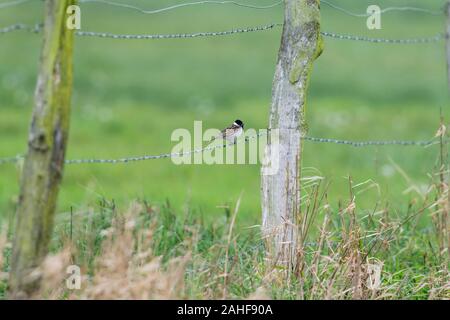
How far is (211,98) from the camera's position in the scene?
65.7 ft

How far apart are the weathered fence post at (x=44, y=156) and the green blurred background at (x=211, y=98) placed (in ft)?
6.12

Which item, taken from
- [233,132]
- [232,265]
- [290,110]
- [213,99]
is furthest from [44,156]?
[213,99]

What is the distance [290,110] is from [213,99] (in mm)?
13218

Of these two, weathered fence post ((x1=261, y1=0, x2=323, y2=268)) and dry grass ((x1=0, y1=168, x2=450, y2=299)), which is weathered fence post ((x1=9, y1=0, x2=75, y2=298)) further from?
weathered fence post ((x1=261, y1=0, x2=323, y2=268))

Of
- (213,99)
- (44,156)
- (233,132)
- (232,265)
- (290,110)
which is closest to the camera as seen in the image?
(44,156)

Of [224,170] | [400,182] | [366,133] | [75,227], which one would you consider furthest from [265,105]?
[75,227]

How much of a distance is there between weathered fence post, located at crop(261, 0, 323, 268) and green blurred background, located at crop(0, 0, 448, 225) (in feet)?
4.89

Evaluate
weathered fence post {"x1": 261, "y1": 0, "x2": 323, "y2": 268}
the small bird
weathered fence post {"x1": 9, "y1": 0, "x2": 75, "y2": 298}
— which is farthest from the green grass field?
weathered fence post {"x1": 9, "y1": 0, "x2": 75, "y2": 298}

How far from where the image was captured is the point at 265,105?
63.9ft

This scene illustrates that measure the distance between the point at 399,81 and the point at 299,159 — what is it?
1662 centimetres

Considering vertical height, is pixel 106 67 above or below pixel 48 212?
above

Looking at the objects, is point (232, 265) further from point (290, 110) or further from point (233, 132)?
point (233, 132)

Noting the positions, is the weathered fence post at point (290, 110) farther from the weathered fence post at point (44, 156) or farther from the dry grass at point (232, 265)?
the weathered fence post at point (44, 156)

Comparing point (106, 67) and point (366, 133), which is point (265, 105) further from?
point (106, 67)
